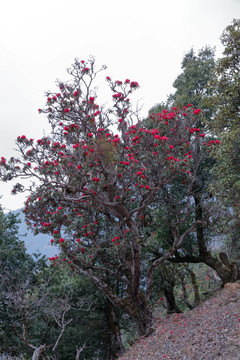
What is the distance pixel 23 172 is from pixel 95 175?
7.36 feet

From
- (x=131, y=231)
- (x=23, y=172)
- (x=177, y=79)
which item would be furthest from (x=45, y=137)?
(x=177, y=79)

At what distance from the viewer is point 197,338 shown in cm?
727

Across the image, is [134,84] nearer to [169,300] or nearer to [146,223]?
[146,223]

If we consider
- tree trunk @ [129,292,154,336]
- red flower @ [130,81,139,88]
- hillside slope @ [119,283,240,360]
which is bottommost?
hillside slope @ [119,283,240,360]

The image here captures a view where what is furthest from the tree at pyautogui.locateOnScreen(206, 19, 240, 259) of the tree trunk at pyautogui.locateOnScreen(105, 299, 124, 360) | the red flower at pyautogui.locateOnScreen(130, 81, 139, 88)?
the tree trunk at pyautogui.locateOnScreen(105, 299, 124, 360)

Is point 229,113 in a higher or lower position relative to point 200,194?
higher

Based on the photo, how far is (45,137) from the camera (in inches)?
378

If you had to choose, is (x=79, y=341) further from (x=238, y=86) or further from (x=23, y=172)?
(x=238, y=86)

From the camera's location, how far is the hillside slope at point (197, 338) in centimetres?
590

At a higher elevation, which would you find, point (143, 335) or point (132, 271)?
point (132, 271)

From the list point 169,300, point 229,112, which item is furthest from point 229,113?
point 169,300

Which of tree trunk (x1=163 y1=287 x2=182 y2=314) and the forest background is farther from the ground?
the forest background

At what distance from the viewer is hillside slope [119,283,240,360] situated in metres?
5.90

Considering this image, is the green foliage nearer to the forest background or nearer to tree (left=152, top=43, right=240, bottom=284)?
the forest background
